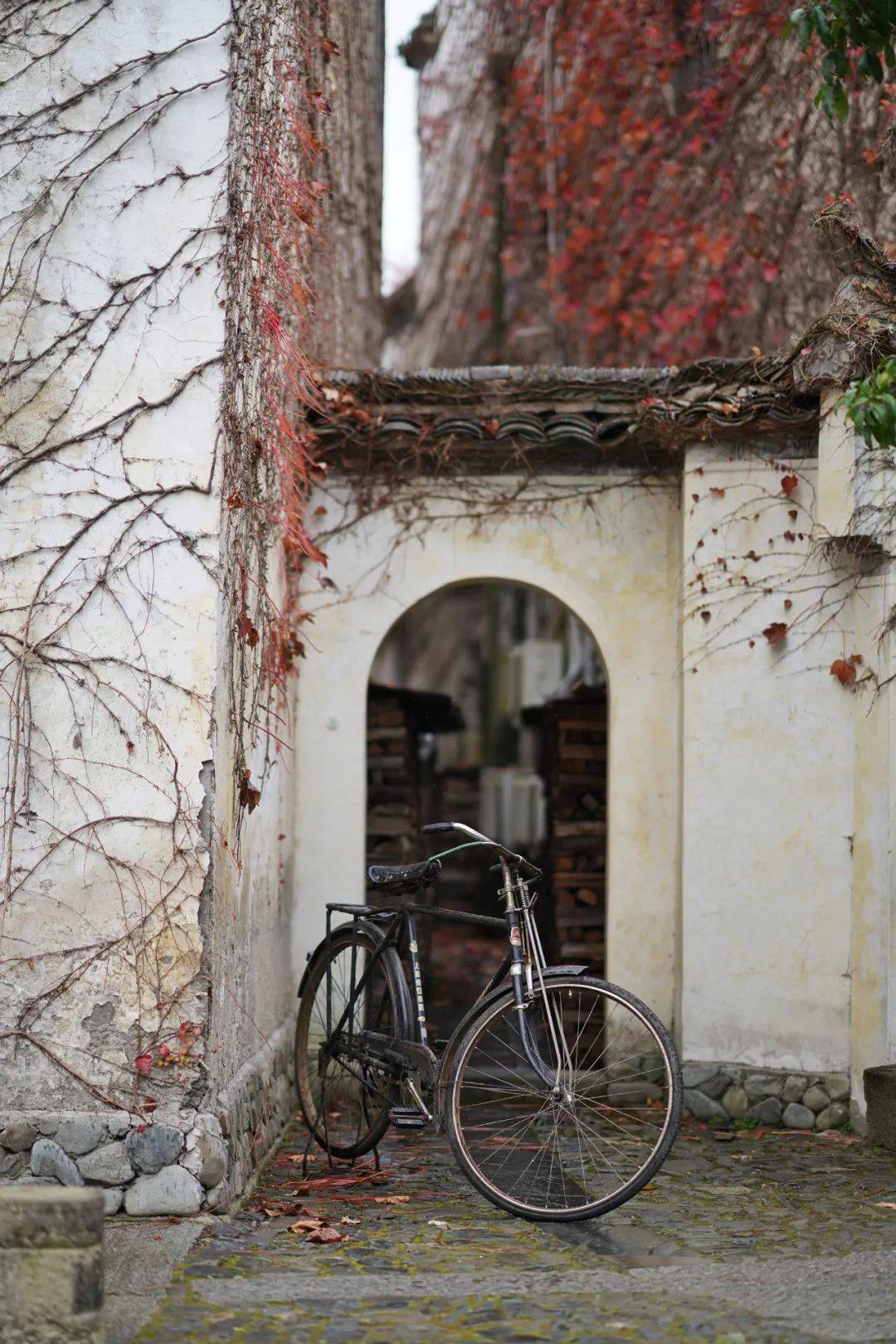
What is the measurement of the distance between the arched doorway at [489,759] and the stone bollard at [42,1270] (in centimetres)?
434

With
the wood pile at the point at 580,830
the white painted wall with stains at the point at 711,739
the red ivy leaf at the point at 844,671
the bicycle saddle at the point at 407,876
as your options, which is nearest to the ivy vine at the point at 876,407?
the bicycle saddle at the point at 407,876

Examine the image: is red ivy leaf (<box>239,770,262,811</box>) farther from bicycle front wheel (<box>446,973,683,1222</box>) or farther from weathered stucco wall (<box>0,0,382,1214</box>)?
bicycle front wheel (<box>446,973,683,1222</box>)

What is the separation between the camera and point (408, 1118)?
4.71 meters

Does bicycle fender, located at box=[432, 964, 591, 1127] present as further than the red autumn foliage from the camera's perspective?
No

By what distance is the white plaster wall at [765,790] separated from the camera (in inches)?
254

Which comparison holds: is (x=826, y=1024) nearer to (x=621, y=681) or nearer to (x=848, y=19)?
(x=621, y=681)

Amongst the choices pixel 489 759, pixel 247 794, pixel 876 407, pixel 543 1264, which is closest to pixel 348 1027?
pixel 247 794

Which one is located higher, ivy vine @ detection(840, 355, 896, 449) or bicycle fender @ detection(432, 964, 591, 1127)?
ivy vine @ detection(840, 355, 896, 449)

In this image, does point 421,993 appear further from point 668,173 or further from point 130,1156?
point 668,173

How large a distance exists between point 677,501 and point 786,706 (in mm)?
1241

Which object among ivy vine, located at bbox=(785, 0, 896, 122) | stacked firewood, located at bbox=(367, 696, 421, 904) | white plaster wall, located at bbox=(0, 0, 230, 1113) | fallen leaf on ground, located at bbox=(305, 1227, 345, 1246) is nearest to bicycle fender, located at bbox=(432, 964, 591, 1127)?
fallen leaf on ground, located at bbox=(305, 1227, 345, 1246)

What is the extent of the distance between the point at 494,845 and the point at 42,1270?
6.47ft

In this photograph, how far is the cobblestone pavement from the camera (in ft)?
11.3

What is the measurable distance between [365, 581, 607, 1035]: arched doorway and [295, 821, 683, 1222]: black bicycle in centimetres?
173
